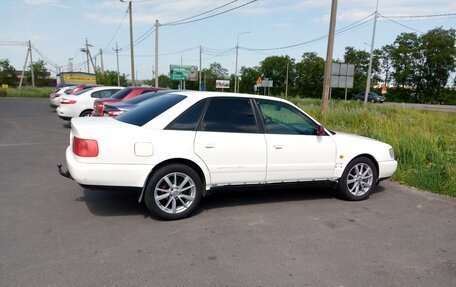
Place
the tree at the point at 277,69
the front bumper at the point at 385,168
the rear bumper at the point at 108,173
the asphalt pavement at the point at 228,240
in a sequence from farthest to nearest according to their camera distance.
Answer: the tree at the point at 277,69
the front bumper at the point at 385,168
the rear bumper at the point at 108,173
the asphalt pavement at the point at 228,240

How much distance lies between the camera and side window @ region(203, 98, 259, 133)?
15.5 feet

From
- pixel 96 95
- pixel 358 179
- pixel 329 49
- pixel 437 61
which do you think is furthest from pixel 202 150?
pixel 437 61

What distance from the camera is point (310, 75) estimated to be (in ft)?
280

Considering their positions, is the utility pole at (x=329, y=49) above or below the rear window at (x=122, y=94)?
above

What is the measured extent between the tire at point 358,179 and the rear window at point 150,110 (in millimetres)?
2744

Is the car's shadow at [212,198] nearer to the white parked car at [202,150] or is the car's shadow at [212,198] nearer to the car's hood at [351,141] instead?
the white parked car at [202,150]

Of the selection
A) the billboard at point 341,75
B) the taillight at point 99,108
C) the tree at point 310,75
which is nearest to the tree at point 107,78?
the tree at point 310,75

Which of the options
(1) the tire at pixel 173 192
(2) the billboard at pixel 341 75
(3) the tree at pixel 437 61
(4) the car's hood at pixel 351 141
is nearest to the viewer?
(1) the tire at pixel 173 192

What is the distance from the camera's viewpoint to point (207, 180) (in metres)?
4.67

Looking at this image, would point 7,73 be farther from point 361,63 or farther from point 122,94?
point 122,94

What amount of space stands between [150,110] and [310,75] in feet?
277

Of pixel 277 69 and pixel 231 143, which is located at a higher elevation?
pixel 277 69

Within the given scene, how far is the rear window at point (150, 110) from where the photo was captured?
4.65 meters

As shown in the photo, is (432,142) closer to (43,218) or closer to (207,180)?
(207,180)
